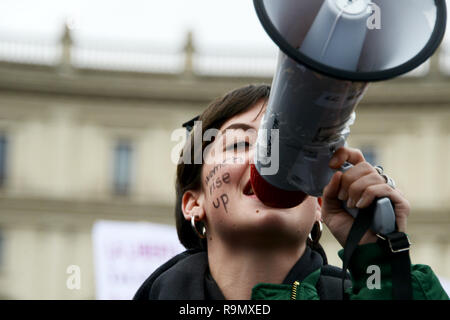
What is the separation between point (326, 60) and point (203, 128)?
3.17ft

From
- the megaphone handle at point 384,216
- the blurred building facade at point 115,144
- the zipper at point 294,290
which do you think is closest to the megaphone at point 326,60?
the megaphone handle at point 384,216

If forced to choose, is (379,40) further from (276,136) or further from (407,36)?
(276,136)

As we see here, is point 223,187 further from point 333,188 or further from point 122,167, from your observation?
point 122,167

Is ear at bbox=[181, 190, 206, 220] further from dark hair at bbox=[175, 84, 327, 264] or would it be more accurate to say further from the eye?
the eye

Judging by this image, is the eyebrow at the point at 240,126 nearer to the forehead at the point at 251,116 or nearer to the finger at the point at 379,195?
the forehead at the point at 251,116

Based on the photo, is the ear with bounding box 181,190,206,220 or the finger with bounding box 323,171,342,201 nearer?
the finger with bounding box 323,171,342,201

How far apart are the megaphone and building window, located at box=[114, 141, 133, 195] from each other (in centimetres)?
2387

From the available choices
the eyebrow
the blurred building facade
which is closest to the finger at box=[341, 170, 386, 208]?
the eyebrow

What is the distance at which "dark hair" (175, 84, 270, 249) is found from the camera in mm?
2535

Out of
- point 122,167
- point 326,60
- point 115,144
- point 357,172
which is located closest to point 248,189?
point 357,172

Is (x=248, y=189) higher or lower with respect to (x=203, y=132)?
lower


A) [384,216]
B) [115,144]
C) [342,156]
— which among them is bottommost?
[384,216]

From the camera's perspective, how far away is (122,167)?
25594mm

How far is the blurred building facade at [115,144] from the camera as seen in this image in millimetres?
25000
